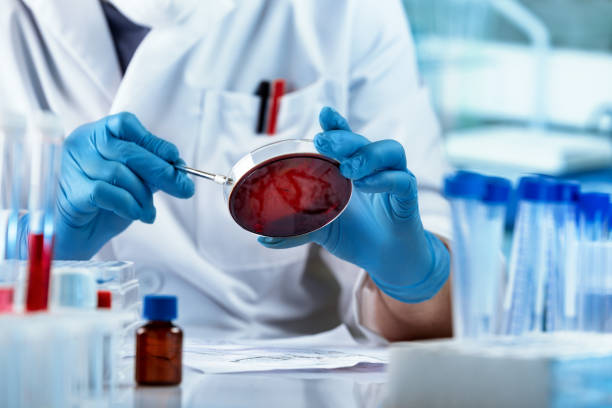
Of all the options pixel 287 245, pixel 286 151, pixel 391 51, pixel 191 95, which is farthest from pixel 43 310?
pixel 391 51

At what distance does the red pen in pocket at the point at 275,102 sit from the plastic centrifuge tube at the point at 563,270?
0.98 meters

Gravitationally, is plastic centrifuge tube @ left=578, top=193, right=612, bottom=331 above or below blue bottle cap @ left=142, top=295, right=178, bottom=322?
above

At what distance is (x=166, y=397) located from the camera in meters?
1.01

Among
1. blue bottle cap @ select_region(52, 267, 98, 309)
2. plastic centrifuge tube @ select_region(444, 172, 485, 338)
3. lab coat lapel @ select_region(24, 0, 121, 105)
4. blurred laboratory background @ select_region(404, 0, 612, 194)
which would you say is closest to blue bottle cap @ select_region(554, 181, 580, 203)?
plastic centrifuge tube @ select_region(444, 172, 485, 338)

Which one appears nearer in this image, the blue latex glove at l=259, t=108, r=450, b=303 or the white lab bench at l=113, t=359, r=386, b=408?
the white lab bench at l=113, t=359, r=386, b=408

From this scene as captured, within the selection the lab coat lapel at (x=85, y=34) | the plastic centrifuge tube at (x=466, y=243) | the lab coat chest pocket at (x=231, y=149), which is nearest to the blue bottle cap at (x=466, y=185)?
the plastic centrifuge tube at (x=466, y=243)

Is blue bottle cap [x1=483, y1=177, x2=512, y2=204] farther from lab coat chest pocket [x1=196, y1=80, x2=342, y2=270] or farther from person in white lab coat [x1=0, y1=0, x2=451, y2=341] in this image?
lab coat chest pocket [x1=196, y1=80, x2=342, y2=270]

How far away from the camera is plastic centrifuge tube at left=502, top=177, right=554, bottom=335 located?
980 mm

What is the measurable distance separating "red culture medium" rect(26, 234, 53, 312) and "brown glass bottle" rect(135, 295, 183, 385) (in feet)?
0.68

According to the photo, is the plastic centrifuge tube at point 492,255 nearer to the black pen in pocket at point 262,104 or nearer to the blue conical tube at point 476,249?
the blue conical tube at point 476,249

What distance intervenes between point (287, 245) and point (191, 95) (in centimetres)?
57

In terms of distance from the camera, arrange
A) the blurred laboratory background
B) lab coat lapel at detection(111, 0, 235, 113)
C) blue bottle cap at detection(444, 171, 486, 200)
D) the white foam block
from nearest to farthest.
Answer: the white foam block → blue bottle cap at detection(444, 171, 486, 200) → lab coat lapel at detection(111, 0, 235, 113) → the blurred laboratory background

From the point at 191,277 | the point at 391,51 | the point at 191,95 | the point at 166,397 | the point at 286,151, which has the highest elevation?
the point at 391,51

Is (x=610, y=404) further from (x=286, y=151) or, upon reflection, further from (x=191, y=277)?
(x=191, y=277)
